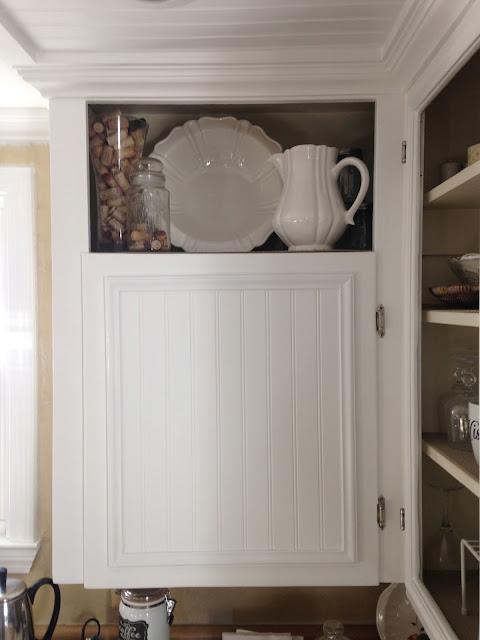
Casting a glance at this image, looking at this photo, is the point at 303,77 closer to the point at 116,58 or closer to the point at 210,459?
the point at 116,58

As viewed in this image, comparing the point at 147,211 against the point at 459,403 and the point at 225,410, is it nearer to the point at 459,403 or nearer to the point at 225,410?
the point at 225,410

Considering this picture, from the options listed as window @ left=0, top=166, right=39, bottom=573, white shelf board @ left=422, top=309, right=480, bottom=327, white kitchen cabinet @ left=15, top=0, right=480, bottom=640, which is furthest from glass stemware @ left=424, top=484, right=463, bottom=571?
window @ left=0, top=166, right=39, bottom=573

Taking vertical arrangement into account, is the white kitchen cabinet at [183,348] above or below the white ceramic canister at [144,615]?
above

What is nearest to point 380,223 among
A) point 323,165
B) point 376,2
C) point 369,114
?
point 323,165

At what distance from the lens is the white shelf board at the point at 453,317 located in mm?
875

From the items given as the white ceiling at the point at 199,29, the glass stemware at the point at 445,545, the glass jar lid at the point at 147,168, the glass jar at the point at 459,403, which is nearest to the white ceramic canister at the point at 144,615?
the glass stemware at the point at 445,545

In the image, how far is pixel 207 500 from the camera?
1.21 m

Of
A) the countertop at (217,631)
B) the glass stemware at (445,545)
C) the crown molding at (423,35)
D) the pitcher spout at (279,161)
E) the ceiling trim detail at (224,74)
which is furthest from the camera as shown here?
the countertop at (217,631)

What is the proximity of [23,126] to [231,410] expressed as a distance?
3.14 feet

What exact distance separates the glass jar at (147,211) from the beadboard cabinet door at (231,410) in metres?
0.06

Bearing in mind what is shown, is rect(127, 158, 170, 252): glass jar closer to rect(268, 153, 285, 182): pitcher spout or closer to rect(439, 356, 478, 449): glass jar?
rect(268, 153, 285, 182): pitcher spout

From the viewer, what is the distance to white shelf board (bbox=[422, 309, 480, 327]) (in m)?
0.87

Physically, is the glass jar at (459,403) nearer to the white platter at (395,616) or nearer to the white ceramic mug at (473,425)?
the white ceramic mug at (473,425)

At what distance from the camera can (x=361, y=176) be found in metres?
1.24
